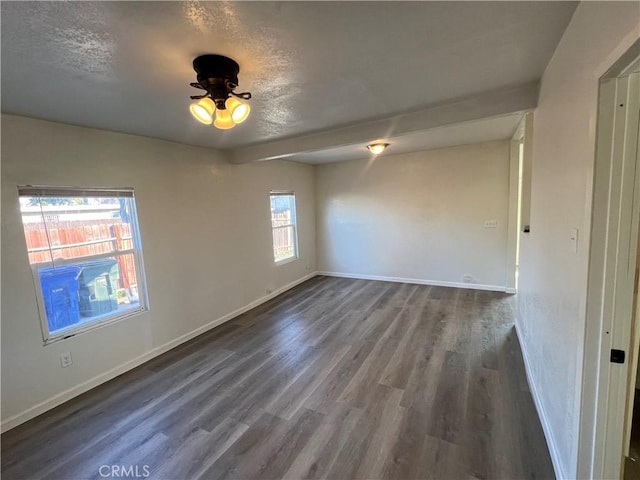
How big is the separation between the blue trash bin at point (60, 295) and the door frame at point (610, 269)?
355 cm

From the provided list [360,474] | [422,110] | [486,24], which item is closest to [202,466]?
[360,474]

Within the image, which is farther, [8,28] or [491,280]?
[491,280]

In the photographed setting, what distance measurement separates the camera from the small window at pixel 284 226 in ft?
16.2

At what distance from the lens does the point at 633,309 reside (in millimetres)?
1075

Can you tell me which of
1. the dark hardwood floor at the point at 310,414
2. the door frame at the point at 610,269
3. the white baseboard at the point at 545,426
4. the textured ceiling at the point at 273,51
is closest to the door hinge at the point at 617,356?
the door frame at the point at 610,269

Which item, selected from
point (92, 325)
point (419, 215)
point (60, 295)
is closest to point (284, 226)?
point (419, 215)

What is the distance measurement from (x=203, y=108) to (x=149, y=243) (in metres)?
1.94

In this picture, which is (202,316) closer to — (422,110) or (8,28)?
(8,28)

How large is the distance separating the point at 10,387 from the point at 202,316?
1.70 meters

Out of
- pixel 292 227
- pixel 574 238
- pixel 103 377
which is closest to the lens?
pixel 574 238

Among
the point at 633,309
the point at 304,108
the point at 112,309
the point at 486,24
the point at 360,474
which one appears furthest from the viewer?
the point at 112,309

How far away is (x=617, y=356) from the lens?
3.59ft

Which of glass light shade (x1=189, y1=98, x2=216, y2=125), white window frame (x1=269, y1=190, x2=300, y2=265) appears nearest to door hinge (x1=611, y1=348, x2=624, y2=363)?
glass light shade (x1=189, y1=98, x2=216, y2=125)

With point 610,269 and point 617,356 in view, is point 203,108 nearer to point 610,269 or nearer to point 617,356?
point 610,269
